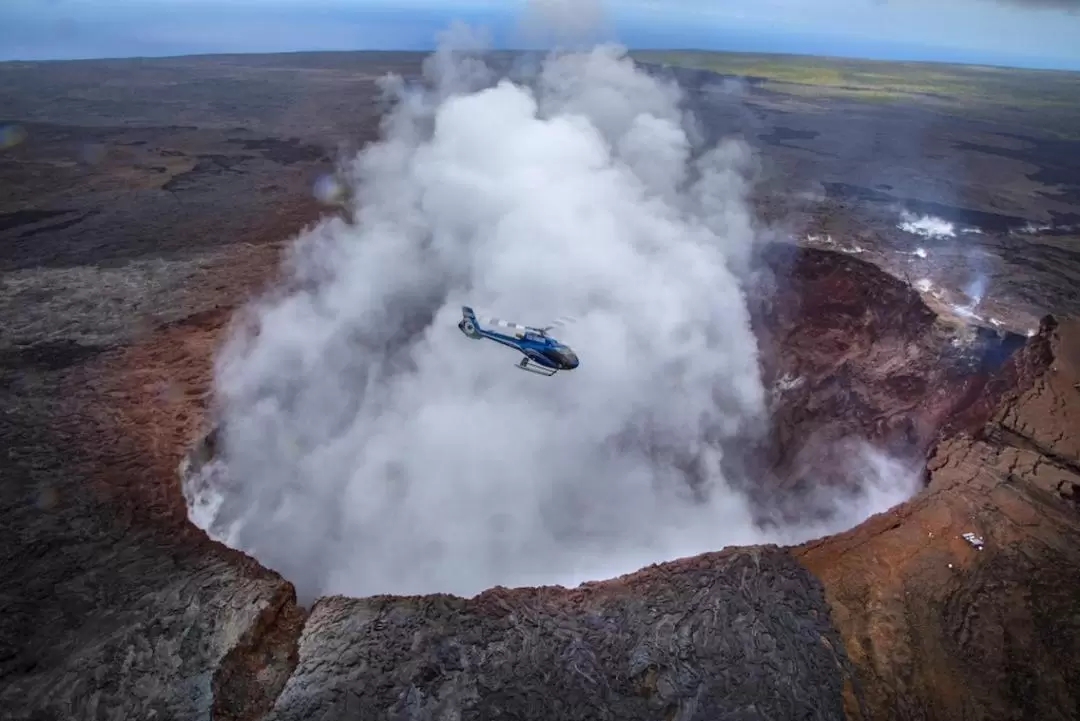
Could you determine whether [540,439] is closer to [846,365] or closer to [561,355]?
[561,355]

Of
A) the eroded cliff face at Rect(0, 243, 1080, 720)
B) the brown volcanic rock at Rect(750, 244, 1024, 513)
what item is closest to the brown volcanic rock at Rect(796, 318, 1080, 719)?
the eroded cliff face at Rect(0, 243, 1080, 720)

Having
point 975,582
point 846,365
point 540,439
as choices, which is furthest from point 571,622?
point 846,365

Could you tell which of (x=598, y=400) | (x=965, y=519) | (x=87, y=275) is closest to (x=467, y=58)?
(x=87, y=275)

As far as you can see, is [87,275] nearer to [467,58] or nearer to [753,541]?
[753,541]

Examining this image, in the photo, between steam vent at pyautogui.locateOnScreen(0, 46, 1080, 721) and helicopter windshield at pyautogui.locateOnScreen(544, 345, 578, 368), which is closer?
steam vent at pyautogui.locateOnScreen(0, 46, 1080, 721)

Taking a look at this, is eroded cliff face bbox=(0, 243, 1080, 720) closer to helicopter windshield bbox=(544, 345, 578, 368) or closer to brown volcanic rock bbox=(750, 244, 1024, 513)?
brown volcanic rock bbox=(750, 244, 1024, 513)
